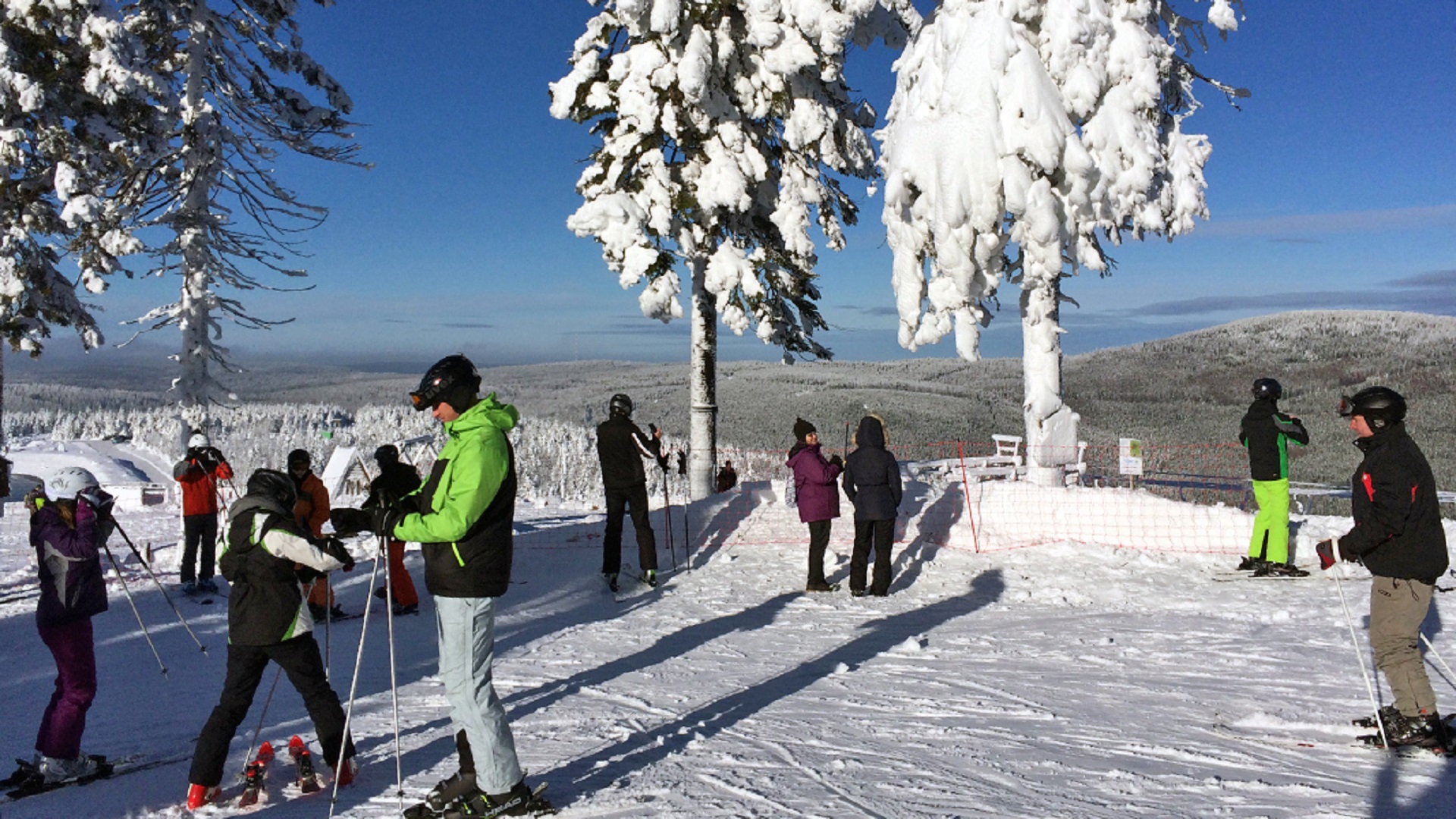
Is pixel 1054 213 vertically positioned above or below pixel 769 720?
above

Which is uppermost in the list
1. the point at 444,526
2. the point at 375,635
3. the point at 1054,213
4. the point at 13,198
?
the point at 13,198

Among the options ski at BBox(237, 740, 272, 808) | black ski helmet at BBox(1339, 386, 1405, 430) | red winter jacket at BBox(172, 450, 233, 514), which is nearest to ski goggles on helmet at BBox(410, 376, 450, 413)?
ski at BBox(237, 740, 272, 808)

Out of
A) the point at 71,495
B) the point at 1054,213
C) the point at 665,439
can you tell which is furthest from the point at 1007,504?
the point at 665,439

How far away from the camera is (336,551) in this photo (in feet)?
16.1

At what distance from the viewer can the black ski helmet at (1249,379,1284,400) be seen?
34.4ft

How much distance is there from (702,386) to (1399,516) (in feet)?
39.1

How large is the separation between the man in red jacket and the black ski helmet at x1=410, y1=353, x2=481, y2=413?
7772 mm

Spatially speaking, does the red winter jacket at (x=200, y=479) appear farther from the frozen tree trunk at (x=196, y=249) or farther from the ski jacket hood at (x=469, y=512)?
the ski jacket hood at (x=469, y=512)

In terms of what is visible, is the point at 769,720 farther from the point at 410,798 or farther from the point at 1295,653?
the point at 1295,653

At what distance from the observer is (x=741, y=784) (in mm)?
4871

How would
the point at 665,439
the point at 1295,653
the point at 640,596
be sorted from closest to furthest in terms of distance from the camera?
the point at 1295,653
the point at 640,596
the point at 665,439

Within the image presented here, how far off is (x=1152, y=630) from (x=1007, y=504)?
4776 mm

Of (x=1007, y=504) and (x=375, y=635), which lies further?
(x=1007, y=504)

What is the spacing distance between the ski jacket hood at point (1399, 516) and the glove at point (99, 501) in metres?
7.75
